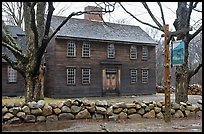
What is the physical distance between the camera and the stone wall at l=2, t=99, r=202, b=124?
10969mm

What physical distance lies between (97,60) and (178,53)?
1939 cm

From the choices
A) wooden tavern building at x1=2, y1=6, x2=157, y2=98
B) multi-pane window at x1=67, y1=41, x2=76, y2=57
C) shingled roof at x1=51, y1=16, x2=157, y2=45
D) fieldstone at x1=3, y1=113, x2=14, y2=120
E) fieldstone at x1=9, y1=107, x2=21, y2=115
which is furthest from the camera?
shingled roof at x1=51, y1=16, x2=157, y2=45

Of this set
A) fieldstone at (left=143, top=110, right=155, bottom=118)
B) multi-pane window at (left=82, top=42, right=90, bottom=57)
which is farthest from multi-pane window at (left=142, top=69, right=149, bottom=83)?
fieldstone at (left=143, top=110, right=155, bottom=118)

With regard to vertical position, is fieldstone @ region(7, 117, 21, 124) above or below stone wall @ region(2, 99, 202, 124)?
below

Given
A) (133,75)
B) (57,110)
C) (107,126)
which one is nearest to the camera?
(107,126)

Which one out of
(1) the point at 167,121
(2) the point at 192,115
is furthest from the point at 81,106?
(2) the point at 192,115

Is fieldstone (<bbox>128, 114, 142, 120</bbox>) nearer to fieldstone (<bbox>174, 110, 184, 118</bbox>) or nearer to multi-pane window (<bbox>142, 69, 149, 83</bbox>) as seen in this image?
fieldstone (<bbox>174, 110, 184, 118</bbox>)

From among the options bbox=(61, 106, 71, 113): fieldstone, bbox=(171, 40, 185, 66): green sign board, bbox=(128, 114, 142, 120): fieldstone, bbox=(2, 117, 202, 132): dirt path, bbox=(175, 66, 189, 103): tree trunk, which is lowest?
bbox=(2, 117, 202, 132): dirt path

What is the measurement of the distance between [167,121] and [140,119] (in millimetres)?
1215

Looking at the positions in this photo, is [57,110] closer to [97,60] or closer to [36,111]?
[36,111]

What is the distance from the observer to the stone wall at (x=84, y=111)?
432 inches

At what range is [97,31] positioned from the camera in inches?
1216

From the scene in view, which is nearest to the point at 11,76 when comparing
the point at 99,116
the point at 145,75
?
the point at 145,75

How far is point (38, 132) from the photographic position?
916cm
